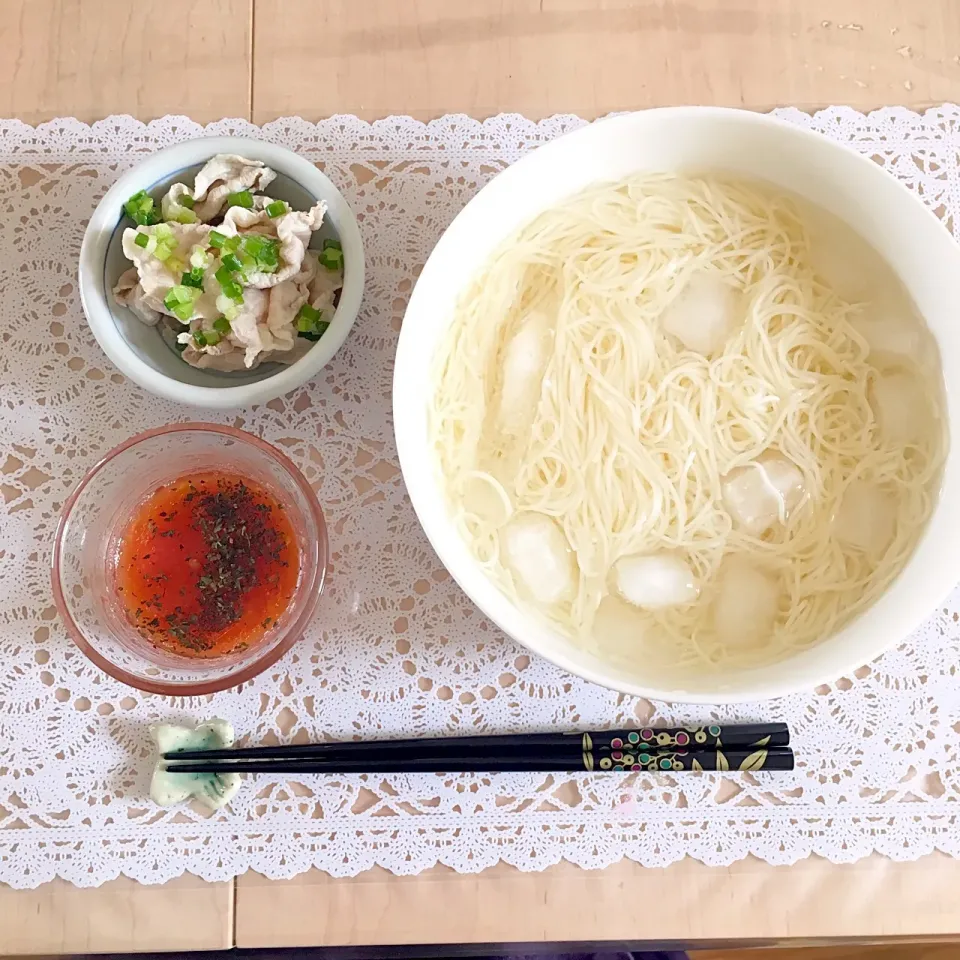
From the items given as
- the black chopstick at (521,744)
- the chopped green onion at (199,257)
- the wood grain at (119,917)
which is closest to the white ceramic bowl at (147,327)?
the chopped green onion at (199,257)

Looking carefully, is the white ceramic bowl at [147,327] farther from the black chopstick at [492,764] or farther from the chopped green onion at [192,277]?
the black chopstick at [492,764]

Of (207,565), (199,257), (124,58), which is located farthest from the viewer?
(124,58)

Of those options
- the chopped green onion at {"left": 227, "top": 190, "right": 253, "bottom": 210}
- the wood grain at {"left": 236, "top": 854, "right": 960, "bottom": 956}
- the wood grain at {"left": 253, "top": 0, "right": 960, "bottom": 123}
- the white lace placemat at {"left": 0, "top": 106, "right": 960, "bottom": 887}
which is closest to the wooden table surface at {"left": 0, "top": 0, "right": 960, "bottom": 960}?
the wood grain at {"left": 253, "top": 0, "right": 960, "bottom": 123}

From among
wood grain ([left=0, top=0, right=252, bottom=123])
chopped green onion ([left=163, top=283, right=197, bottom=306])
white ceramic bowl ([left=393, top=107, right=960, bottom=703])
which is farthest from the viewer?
wood grain ([left=0, top=0, right=252, bottom=123])

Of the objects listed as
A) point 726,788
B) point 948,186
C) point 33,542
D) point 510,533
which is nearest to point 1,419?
point 33,542

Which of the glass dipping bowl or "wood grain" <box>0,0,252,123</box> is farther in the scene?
"wood grain" <box>0,0,252,123</box>

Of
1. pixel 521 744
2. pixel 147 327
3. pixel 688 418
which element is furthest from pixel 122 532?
pixel 688 418

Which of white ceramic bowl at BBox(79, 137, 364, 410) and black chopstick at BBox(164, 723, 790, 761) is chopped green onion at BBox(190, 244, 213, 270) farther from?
black chopstick at BBox(164, 723, 790, 761)

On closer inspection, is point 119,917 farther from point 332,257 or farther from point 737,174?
point 737,174
